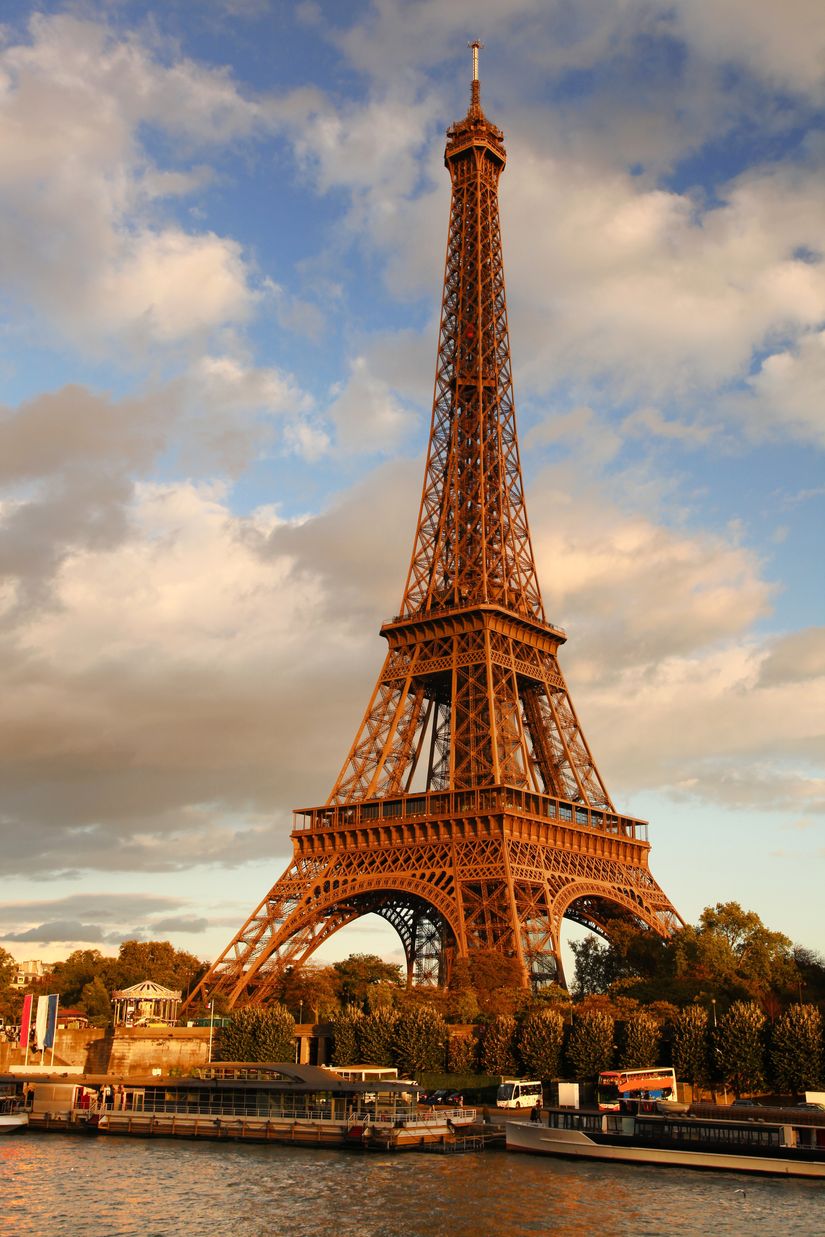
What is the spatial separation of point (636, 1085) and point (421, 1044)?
14.5 m

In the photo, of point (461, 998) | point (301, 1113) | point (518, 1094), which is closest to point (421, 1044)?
point (461, 998)

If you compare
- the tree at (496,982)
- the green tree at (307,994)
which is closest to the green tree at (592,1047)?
the tree at (496,982)

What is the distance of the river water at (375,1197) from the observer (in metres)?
36.6

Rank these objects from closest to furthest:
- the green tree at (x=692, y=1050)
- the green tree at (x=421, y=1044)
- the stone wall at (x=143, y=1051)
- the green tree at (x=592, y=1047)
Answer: the green tree at (x=692, y=1050)
the green tree at (x=592, y=1047)
the green tree at (x=421, y=1044)
the stone wall at (x=143, y=1051)

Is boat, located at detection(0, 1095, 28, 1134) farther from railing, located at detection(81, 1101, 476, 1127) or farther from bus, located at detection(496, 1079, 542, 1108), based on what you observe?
bus, located at detection(496, 1079, 542, 1108)

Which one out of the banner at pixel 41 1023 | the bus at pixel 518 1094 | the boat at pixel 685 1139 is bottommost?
the boat at pixel 685 1139

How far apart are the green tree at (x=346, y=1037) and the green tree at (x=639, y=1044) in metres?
17.1

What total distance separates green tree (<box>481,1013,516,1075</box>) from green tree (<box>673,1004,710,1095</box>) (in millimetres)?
9172

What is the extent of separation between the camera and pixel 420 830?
82375mm

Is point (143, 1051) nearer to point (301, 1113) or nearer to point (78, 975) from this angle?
point (301, 1113)

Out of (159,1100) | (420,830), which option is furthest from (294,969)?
(159,1100)

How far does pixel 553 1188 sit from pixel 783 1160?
1049 cm

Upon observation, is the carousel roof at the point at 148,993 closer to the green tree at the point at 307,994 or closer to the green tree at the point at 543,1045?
the green tree at the point at 307,994

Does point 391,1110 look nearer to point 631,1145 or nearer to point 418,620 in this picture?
point 631,1145
